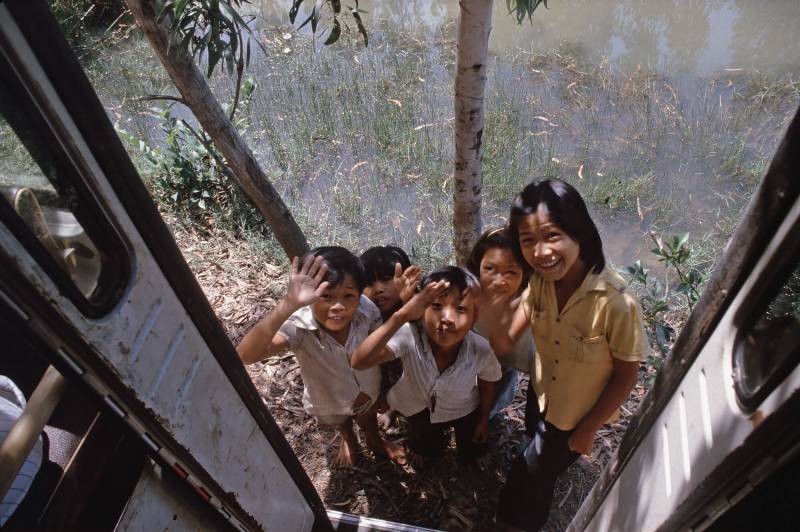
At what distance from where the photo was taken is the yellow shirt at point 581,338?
1771mm

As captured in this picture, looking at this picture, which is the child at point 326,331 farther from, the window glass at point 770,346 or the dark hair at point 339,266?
the window glass at point 770,346

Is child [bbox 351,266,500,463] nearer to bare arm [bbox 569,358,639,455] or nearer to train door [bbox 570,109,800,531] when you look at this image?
bare arm [bbox 569,358,639,455]

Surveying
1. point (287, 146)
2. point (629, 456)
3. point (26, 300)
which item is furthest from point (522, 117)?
point (26, 300)

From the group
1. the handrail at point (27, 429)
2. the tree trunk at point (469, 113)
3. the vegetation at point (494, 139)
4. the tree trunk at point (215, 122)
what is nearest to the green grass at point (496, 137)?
the vegetation at point (494, 139)

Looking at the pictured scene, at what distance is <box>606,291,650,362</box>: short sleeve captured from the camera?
5.76ft

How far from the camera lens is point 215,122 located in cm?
296

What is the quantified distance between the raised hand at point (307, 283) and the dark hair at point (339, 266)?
0.09 feet

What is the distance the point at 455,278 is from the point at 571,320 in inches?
17.8

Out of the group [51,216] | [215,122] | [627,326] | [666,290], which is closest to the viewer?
[51,216]

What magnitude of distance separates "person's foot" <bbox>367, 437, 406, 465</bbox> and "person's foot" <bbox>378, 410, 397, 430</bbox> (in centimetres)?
16

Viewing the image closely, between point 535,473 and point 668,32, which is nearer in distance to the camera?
point 535,473

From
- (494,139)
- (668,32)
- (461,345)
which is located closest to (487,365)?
(461,345)

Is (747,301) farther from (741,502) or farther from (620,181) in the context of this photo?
(620,181)

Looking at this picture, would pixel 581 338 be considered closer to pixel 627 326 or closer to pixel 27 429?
pixel 627 326
